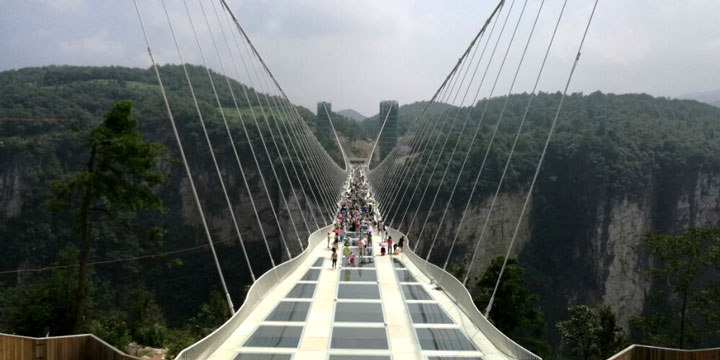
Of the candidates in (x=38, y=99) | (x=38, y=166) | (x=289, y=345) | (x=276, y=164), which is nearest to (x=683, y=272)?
(x=289, y=345)

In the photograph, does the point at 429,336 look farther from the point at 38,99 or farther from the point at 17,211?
the point at 38,99

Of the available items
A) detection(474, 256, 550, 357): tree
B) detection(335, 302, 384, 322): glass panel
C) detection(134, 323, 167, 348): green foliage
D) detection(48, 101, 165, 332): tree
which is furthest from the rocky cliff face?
detection(335, 302, 384, 322): glass panel

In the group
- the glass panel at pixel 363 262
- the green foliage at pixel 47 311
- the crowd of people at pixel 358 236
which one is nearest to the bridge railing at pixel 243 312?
the glass panel at pixel 363 262

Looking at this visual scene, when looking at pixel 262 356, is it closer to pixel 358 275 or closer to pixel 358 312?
pixel 358 312

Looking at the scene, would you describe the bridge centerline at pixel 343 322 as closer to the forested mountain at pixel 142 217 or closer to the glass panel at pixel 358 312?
the glass panel at pixel 358 312

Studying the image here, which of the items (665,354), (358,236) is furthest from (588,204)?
(665,354)

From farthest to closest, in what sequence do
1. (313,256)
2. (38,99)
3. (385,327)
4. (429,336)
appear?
1. (38,99)
2. (313,256)
3. (385,327)
4. (429,336)
